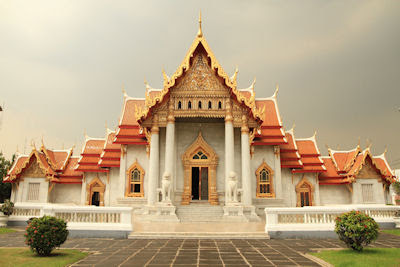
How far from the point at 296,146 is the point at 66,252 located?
48.6 ft

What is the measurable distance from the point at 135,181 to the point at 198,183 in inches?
141

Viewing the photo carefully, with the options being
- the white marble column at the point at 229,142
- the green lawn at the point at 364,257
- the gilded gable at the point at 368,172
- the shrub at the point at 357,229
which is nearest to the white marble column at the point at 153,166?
the white marble column at the point at 229,142

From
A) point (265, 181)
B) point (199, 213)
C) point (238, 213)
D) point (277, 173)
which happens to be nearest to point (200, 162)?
point (199, 213)

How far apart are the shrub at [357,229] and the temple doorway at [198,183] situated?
402 inches

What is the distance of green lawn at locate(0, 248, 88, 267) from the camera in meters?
6.19

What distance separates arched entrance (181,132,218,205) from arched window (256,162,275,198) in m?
2.66

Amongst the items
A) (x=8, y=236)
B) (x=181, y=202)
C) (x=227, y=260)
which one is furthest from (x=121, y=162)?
(x=227, y=260)

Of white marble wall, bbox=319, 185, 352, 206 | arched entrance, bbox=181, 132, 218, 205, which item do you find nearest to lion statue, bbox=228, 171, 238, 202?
arched entrance, bbox=181, 132, 218, 205

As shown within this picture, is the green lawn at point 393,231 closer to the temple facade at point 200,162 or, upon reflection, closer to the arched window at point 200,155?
the temple facade at point 200,162

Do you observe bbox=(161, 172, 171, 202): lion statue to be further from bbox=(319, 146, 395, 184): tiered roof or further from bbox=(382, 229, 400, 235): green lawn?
bbox=(319, 146, 395, 184): tiered roof

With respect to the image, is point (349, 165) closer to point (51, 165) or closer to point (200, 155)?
point (200, 155)

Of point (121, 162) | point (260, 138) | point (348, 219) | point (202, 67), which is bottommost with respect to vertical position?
point (348, 219)

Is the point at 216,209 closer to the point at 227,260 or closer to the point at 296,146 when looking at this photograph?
the point at 296,146

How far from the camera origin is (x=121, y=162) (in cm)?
1772
